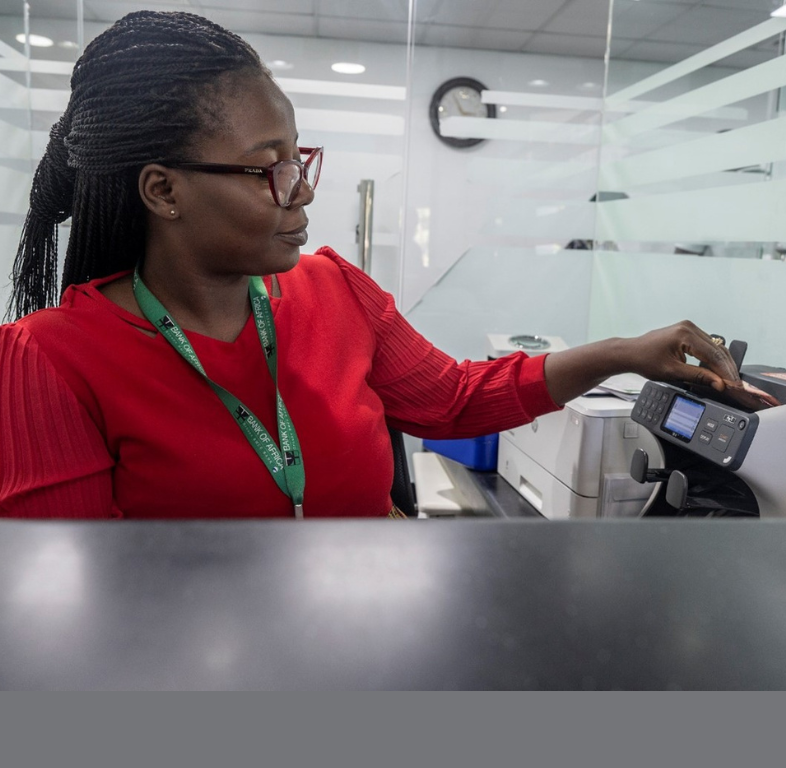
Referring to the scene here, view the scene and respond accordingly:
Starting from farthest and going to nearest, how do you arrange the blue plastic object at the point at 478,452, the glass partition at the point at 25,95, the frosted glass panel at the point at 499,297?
1. the frosted glass panel at the point at 499,297
2. the glass partition at the point at 25,95
3. the blue plastic object at the point at 478,452

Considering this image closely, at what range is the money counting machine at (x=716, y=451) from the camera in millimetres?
1018

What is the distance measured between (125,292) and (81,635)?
93 cm

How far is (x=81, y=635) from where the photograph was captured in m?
0.22

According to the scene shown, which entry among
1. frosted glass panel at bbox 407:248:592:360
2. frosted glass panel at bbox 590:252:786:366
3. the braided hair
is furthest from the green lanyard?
frosted glass panel at bbox 407:248:592:360

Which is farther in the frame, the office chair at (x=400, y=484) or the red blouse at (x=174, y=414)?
the office chair at (x=400, y=484)

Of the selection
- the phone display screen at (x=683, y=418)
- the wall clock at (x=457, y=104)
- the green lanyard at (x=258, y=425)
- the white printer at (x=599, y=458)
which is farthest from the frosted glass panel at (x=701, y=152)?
the green lanyard at (x=258, y=425)

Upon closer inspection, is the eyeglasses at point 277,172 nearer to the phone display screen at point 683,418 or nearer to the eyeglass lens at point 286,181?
the eyeglass lens at point 286,181

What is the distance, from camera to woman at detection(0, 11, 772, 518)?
37.2 inches

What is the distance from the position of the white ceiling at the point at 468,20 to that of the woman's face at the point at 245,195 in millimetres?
2352

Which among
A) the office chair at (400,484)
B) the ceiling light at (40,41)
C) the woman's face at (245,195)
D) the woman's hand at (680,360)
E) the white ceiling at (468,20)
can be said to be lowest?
the office chair at (400,484)

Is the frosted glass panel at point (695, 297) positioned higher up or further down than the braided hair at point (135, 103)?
further down

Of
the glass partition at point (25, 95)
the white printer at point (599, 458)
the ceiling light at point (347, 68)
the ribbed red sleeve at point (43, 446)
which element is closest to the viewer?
the ribbed red sleeve at point (43, 446)

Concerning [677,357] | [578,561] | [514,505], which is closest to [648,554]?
[578,561]

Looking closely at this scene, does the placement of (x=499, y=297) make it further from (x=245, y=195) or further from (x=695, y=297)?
(x=245, y=195)
